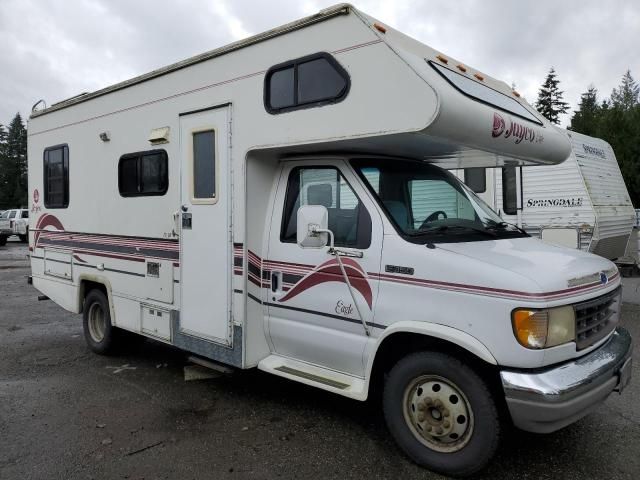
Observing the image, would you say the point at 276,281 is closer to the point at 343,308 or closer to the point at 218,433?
the point at 343,308

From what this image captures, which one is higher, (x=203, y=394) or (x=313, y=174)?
(x=313, y=174)

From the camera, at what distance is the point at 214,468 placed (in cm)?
355

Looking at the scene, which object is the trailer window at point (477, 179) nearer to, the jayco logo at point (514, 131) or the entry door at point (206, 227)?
the jayco logo at point (514, 131)

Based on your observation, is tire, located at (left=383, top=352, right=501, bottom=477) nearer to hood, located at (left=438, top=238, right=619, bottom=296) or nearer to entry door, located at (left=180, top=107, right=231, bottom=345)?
hood, located at (left=438, top=238, right=619, bottom=296)

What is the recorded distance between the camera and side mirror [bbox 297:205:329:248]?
3.54m

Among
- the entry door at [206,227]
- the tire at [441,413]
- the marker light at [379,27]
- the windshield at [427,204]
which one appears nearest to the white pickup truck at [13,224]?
the entry door at [206,227]

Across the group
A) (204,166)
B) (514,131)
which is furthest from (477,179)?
(204,166)

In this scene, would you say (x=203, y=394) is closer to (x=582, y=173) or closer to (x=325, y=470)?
(x=325, y=470)

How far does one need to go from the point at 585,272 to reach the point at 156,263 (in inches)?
148

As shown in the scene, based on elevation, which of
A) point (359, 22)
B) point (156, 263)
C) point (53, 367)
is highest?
point (359, 22)

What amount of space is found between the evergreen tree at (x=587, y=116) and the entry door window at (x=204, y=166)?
32460 mm

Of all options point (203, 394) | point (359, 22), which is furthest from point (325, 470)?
point (359, 22)

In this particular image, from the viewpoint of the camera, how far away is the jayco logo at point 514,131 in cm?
379

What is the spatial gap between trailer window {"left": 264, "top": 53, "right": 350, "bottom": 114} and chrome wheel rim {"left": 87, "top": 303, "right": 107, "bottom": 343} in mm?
3596
